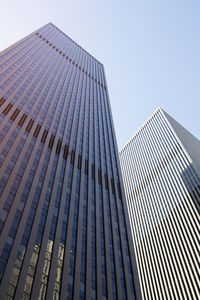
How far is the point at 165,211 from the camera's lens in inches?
3804

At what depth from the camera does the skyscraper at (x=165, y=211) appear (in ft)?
247

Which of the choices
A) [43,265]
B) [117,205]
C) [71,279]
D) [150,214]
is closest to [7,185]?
[43,265]

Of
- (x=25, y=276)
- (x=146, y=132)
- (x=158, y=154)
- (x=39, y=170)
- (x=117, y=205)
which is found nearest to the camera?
(x=25, y=276)

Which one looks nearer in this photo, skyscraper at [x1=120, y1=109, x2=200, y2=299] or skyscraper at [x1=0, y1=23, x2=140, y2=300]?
skyscraper at [x1=0, y1=23, x2=140, y2=300]

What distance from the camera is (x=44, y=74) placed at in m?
83.4

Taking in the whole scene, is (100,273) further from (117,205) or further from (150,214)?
(150,214)

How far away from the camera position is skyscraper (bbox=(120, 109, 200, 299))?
75375 millimetres

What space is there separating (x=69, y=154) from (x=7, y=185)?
70.6 feet

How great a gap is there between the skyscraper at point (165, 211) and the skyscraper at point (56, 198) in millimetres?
38516

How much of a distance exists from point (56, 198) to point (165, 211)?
6759 cm

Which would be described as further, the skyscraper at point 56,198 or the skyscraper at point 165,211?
the skyscraper at point 165,211

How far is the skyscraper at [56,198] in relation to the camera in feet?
98.0

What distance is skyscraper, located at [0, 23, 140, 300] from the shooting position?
29859 mm

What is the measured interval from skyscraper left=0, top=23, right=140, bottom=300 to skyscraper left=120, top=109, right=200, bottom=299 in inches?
1516
